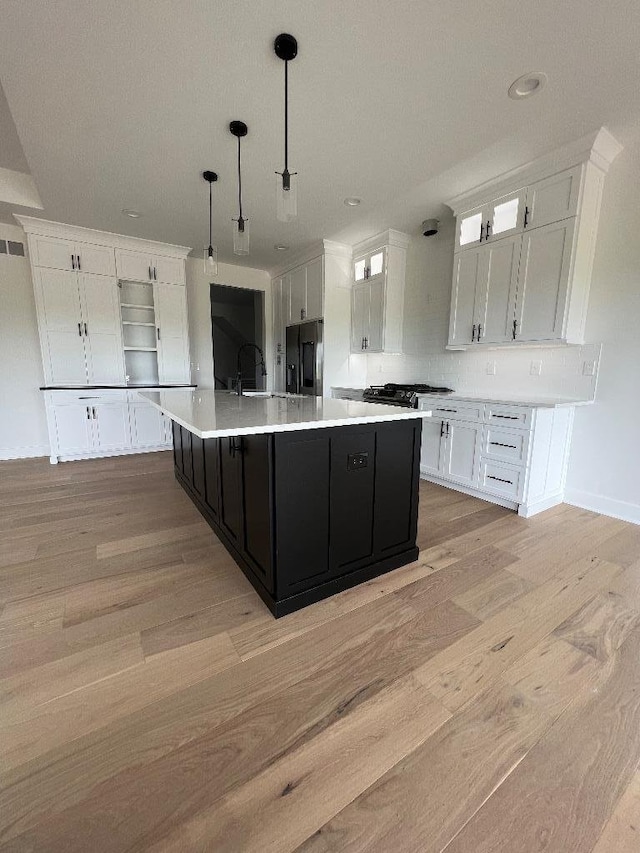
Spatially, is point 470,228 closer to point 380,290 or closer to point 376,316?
point 380,290

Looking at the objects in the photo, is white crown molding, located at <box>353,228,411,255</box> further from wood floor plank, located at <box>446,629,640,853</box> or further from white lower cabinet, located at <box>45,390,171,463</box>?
wood floor plank, located at <box>446,629,640,853</box>

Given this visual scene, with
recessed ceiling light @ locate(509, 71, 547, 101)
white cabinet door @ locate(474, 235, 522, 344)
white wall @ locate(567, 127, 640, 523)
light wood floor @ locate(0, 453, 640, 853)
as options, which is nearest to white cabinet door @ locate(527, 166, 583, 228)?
white cabinet door @ locate(474, 235, 522, 344)

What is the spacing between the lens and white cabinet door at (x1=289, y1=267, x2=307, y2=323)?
4.77 metres

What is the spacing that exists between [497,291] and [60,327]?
15.2 feet

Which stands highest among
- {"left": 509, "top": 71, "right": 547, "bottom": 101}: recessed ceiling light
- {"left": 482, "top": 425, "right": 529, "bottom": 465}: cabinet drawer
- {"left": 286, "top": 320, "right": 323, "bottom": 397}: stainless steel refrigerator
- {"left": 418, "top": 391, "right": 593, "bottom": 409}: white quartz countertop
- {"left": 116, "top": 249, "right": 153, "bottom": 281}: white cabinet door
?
{"left": 509, "top": 71, "right": 547, "bottom": 101}: recessed ceiling light

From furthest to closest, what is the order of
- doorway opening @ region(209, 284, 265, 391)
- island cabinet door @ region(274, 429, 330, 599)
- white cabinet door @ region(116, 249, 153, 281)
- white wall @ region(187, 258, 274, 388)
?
doorway opening @ region(209, 284, 265, 391) → white wall @ region(187, 258, 274, 388) → white cabinet door @ region(116, 249, 153, 281) → island cabinet door @ region(274, 429, 330, 599)

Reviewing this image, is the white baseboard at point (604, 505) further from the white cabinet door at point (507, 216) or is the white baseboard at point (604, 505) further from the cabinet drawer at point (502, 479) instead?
the white cabinet door at point (507, 216)

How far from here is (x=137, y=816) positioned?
886 millimetres

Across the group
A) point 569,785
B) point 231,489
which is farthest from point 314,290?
point 569,785

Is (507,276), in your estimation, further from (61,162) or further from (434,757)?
(61,162)

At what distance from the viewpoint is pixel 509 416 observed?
2.69 m

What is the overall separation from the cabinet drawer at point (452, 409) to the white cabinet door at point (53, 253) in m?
4.25

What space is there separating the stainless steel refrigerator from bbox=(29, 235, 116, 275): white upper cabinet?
7.79 ft

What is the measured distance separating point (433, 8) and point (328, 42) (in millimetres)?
489
